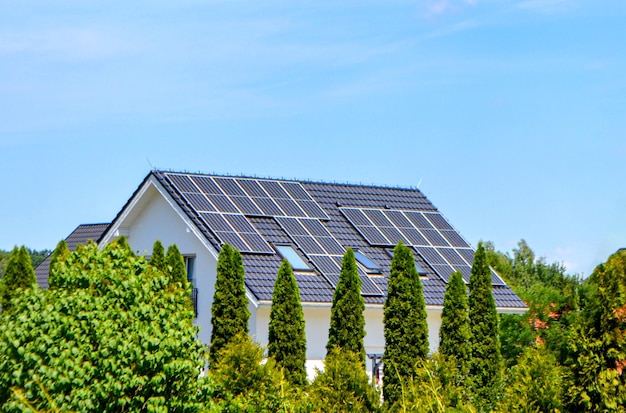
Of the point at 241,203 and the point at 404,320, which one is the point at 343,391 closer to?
the point at 404,320

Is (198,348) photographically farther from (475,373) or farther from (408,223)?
(408,223)

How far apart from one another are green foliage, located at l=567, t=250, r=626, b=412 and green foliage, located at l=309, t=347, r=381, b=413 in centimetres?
438

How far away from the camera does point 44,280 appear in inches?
1329

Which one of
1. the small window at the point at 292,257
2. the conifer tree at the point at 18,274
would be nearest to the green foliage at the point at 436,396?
the small window at the point at 292,257

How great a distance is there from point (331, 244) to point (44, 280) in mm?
12168

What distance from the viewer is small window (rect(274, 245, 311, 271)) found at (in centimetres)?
2494

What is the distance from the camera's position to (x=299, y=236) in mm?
26453

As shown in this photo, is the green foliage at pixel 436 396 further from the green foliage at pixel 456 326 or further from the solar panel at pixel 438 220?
the solar panel at pixel 438 220

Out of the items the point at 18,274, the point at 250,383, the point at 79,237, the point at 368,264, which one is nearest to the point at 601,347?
the point at 250,383

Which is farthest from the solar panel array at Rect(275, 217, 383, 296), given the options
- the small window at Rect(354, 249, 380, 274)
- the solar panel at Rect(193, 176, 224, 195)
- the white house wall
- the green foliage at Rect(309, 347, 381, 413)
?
the green foliage at Rect(309, 347, 381, 413)

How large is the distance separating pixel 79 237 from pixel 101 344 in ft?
87.2

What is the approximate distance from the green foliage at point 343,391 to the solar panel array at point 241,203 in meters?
8.76

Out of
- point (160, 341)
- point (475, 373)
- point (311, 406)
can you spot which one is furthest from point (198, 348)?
point (475, 373)

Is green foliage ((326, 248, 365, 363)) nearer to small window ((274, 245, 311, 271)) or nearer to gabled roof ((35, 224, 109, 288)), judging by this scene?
small window ((274, 245, 311, 271))
